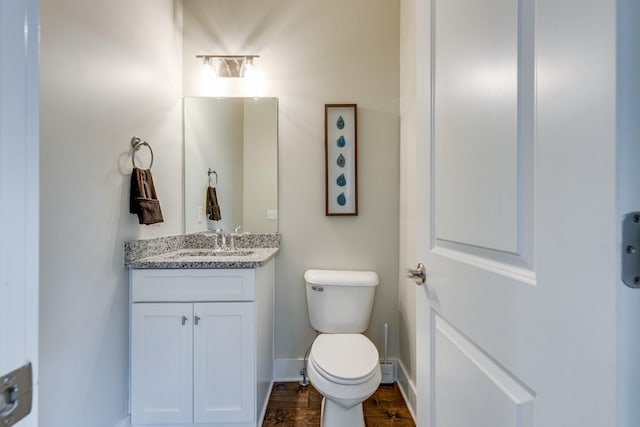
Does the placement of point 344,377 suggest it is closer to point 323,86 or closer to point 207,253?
point 207,253

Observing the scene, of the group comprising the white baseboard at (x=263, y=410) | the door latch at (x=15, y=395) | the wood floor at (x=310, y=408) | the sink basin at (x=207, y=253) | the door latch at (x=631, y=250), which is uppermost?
the door latch at (x=631, y=250)

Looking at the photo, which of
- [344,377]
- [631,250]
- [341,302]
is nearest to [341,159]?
[341,302]

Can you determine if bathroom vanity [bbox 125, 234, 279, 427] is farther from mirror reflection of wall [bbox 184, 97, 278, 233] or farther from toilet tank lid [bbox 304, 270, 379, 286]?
mirror reflection of wall [bbox 184, 97, 278, 233]

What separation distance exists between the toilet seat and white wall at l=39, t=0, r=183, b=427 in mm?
934

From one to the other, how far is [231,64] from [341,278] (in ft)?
5.15

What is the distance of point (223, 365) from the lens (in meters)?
1.49

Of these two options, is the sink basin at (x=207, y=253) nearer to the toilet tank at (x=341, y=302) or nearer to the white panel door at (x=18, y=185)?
the toilet tank at (x=341, y=302)

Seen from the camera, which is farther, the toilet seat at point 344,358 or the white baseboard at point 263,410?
the white baseboard at point 263,410

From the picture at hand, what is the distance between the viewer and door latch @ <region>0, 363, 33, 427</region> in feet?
1.19

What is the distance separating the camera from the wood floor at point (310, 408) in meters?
1.67

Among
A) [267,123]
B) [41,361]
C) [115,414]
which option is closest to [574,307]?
[41,361]

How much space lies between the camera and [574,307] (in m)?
0.42

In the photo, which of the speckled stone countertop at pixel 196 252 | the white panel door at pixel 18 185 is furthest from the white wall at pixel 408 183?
the white panel door at pixel 18 185

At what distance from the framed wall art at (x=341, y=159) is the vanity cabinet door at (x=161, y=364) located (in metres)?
1.08
